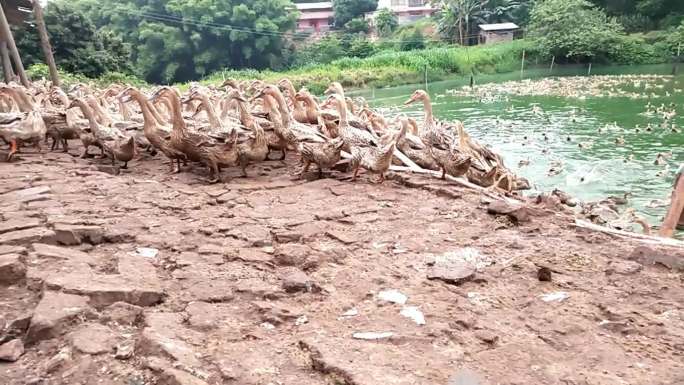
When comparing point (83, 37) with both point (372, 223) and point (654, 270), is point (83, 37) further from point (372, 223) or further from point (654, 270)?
point (654, 270)

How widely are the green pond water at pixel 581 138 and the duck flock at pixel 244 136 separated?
2.91 meters

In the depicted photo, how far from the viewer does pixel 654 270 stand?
3.48m

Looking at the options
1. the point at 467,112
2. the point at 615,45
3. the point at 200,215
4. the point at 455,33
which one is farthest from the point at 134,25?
the point at 200,215

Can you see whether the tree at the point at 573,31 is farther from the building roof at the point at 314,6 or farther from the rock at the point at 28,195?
the rock at the point at 28,195

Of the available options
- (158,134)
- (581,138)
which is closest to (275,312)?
(158,134)

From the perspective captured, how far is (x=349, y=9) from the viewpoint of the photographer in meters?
50.0

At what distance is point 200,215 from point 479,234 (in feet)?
7.93

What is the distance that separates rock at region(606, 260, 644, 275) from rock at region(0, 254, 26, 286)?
370 cm

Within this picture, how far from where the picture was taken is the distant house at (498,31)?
4256cm

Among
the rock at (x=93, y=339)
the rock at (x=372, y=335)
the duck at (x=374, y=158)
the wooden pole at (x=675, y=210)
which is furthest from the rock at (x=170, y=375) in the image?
the wooden pole at (x=675, y=210)

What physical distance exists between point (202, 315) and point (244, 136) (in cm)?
341

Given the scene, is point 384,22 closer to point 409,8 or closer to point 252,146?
point 409,8

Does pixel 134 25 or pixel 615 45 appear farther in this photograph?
pixel 134 25

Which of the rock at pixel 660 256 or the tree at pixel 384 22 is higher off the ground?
the tree at pixel 384 22
